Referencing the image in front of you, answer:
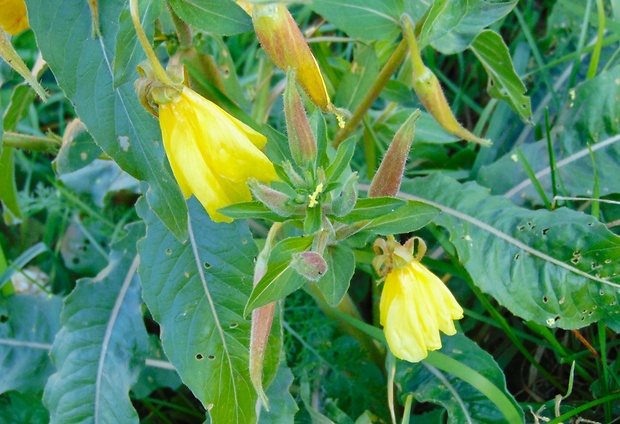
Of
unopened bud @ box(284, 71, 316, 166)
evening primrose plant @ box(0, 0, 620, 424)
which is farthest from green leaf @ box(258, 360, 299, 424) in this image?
unopened bud @ box(284, 71, 316, 166)

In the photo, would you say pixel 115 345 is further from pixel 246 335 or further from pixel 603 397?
pixel 603 397

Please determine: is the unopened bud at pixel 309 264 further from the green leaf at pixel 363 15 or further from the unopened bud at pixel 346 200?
the green leaf at pixel 363 15

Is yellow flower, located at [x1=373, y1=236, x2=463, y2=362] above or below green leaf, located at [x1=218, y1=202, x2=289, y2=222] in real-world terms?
below

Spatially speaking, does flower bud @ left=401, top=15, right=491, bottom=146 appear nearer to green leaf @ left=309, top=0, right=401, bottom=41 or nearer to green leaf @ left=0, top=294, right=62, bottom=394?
green leaf @ left=309, top=0, right=401, bottom=41

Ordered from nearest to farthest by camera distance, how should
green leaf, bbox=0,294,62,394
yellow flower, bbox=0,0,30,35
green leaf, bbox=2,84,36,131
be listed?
yellow flower, bbox=0,0,30,35 < green leaf, bbox=2,84,36,131 < green leaf, bbox=0,294,62,394

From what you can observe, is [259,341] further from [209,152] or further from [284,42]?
[284,42]

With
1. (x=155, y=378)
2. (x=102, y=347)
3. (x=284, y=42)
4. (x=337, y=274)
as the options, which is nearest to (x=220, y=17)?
(x=284, y=42)
